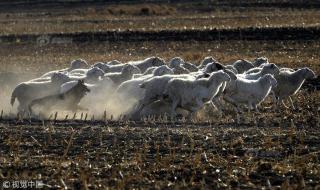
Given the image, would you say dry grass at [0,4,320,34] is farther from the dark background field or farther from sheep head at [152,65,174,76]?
sheep head at [152,65,174,76]

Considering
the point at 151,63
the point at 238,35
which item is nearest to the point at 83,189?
the point at 151,63

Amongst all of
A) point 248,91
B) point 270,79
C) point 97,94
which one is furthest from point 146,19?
point 248,91

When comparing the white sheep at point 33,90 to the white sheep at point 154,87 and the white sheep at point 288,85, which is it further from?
the white sheep at point 288,85

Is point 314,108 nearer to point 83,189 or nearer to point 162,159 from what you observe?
point 162,159

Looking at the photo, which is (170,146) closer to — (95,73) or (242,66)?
(95,73)

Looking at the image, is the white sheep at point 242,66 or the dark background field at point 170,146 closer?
the dark background field at point 170,146

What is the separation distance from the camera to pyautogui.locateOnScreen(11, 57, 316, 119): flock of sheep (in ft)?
65.9

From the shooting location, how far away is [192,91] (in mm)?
19875

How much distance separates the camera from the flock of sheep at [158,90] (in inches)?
790

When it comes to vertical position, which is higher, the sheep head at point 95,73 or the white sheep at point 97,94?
the sheep head at point 95,73

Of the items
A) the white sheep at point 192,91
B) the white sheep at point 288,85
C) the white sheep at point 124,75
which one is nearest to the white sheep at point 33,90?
the white sheep at point 124,75

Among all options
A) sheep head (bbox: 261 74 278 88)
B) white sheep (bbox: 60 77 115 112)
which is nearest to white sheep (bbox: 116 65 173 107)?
white sheep (bbox: 60 77 115 112)

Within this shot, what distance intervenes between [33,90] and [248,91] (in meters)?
5.73

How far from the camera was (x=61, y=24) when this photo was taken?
57.2 meters
